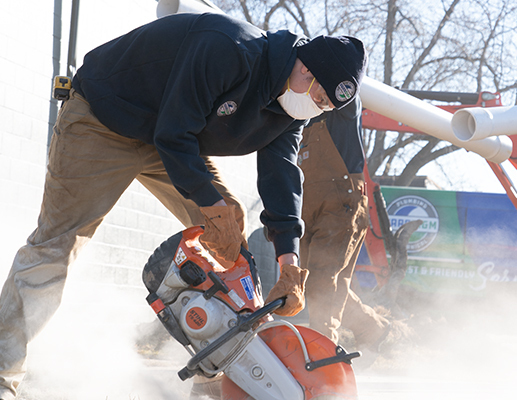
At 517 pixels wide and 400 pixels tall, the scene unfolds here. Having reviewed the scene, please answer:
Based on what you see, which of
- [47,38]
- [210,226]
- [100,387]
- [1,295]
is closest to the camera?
[210,226]

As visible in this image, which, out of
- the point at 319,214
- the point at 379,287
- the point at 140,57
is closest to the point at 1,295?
the point at 140,57

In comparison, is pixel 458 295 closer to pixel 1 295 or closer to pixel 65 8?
pixel 65 8

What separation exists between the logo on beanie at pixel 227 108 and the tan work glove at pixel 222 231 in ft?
1.32

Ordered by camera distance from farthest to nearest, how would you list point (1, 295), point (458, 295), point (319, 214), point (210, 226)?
point (458, 295) → point (319, 214) → point (1, 295) → point (210, 226)

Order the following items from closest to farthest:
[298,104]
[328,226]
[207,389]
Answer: [298,104]
[207,389]
[328,226]

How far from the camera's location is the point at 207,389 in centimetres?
242

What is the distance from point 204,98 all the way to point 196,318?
83 centimetres

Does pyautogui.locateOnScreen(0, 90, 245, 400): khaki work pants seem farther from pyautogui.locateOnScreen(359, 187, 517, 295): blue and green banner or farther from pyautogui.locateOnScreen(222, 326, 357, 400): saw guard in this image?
pyautogui.locateOnScreen(359, 187, 517, 295): blue and green banner

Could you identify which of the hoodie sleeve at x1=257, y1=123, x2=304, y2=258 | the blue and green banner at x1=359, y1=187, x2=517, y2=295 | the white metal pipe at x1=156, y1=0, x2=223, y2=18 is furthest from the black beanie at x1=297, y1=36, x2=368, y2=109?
the blue and green banner at x1=359, y1=187, x2=517, y2=295

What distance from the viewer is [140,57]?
7.36ft

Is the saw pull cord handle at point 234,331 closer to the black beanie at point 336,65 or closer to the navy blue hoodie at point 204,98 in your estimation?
the navy blue hoodie at point 204,98

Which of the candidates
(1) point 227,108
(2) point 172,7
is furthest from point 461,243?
(1) point 227,108

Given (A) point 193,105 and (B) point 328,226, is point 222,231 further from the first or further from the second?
(B) point 328,226

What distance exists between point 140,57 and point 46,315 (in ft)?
3.75
